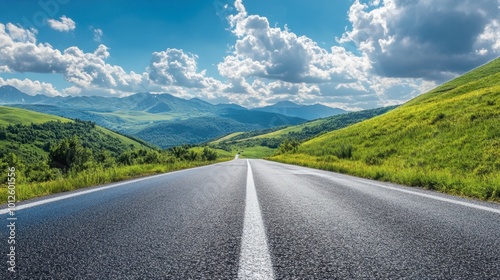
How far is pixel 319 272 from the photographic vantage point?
229cm

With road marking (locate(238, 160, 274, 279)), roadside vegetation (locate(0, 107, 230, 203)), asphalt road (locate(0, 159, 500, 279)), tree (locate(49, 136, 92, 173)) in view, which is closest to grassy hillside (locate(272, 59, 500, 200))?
asphalt road (locate(0, 159, 500, 279))

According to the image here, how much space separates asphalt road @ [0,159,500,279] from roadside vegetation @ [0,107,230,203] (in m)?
4.49

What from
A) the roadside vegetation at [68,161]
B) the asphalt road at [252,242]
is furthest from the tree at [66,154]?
the asphalt road at [252,242]

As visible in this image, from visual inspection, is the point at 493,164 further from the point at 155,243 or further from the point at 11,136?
the point at 11,136

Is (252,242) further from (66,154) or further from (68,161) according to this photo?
(66,154)

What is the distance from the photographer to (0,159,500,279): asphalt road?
230 cm

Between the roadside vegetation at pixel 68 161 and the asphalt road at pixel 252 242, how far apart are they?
4.49 metres

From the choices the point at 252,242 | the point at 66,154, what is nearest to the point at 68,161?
the point at 66,154

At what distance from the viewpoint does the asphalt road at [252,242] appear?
230 cm

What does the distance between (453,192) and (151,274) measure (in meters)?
8.96

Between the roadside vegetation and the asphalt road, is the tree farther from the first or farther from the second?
the asphalt road

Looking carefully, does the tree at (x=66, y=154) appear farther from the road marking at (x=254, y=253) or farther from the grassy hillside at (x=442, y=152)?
the road marking at (x=254, y=253)

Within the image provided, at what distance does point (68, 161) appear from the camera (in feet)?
278

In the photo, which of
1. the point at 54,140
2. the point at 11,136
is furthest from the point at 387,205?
the point at 54,140
